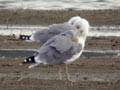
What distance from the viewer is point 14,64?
35.8 feet

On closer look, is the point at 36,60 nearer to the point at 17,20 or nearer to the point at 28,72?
the point at 28,72

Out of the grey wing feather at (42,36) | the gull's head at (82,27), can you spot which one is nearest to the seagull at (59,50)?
the gull's head at (82,27)

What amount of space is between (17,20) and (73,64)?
727 centimetres

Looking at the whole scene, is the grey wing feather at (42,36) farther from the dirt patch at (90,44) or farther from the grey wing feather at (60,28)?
the dirt patch at (90,44)

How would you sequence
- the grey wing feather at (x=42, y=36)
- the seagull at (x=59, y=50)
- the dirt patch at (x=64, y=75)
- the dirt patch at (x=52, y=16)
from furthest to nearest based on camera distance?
the dirt patch at (x=52, y=16) → the grey wing feather at (x=42, y=36) → the seagull at (x=59, y=50) → the dirt patch at (x=64, y=75)

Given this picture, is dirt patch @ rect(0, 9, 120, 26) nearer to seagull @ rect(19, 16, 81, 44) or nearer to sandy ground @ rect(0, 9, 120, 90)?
sandy ground @ rect(0, 9, 120, 90)

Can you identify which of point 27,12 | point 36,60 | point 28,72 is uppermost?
point 36,60

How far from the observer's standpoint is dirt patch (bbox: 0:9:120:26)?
17.6 meters

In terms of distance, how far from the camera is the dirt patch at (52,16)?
57.7ft

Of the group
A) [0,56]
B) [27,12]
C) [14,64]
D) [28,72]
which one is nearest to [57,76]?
[28,72]

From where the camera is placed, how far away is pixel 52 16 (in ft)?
59.6

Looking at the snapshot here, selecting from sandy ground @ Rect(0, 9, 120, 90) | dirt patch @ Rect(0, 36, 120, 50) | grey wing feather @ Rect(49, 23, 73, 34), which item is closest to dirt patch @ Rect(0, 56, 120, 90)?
sandy ground @ Rect(0, 9, 120, 90)

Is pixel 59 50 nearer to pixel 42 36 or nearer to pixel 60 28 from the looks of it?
pixel 60 28

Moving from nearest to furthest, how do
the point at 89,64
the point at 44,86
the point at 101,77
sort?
Result: 1. the point at 44,86
2. the point at 101,77
3. the point at 89,64
